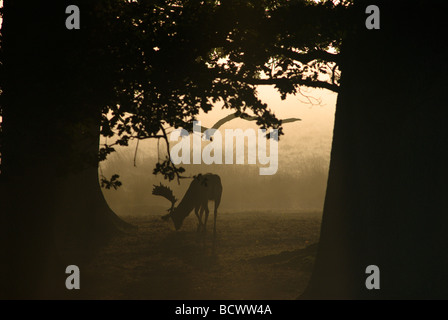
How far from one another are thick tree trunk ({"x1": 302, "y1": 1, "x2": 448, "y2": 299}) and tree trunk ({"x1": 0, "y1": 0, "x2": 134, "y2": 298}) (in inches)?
155

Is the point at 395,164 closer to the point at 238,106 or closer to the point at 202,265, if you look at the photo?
the point at 238,106

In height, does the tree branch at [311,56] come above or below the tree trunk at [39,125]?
above

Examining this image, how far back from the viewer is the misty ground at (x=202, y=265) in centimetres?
994

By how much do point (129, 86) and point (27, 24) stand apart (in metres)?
1.85

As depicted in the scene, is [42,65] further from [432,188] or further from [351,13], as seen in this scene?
[432,188]

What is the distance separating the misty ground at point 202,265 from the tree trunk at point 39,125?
76.0 inches

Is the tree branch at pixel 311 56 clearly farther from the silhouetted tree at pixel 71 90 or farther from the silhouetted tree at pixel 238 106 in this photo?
the silhouetted tree at pixel 71 90

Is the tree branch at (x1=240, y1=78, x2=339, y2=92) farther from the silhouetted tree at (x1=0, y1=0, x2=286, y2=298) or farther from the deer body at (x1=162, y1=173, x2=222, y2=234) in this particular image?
the deer body at (x1=162, y1=173, x2=222, y2=234)

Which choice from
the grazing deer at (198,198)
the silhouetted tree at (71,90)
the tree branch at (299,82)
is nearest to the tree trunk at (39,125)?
the silhouetted tree at (71,90)

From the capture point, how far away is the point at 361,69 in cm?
782

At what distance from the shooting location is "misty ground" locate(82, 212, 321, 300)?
32.6 ft

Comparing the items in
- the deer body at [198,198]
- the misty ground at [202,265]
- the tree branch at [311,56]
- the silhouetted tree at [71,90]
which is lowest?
the misty ground at [202,265]

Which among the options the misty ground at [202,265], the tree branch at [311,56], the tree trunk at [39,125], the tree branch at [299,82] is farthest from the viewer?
the tree branch at [311,56]

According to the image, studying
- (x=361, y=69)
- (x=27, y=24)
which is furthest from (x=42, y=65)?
(x=361, y=69)
